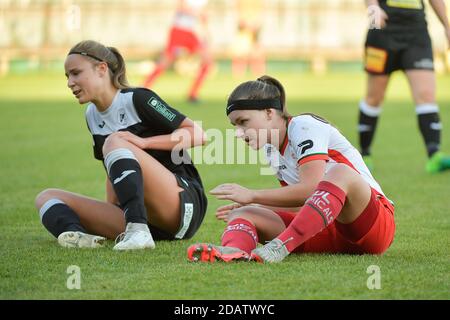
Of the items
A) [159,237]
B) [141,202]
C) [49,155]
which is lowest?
[49,155]

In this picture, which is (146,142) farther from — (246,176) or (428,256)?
(246,176)

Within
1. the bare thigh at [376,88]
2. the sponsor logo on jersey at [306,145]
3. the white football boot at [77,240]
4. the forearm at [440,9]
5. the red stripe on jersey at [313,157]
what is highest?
the sponsor logo on jersey at [306,145]

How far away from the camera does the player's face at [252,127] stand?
16.7 ft

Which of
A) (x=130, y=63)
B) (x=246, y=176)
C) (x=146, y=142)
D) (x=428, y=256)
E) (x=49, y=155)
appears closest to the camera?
(x=428, y=256)

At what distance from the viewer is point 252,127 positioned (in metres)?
5.12

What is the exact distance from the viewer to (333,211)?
478cm

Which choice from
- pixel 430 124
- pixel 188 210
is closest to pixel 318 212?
pixel 188 210

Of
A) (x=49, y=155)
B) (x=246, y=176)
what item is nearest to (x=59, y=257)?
(x=246, y=176)

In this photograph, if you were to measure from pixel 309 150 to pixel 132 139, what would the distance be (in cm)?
119

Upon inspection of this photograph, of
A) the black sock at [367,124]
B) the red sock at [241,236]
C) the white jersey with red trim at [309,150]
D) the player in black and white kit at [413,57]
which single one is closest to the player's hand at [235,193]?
the red sock at [241,236]

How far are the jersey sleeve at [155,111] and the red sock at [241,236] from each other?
0.93 meters

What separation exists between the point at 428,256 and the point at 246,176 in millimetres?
4548

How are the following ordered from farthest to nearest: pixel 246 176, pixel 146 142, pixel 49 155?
pixel 49 155
pixel 246 176
pixel 146 142

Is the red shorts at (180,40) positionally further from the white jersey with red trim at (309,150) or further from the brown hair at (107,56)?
the white jersey with red trim at (309,150)
